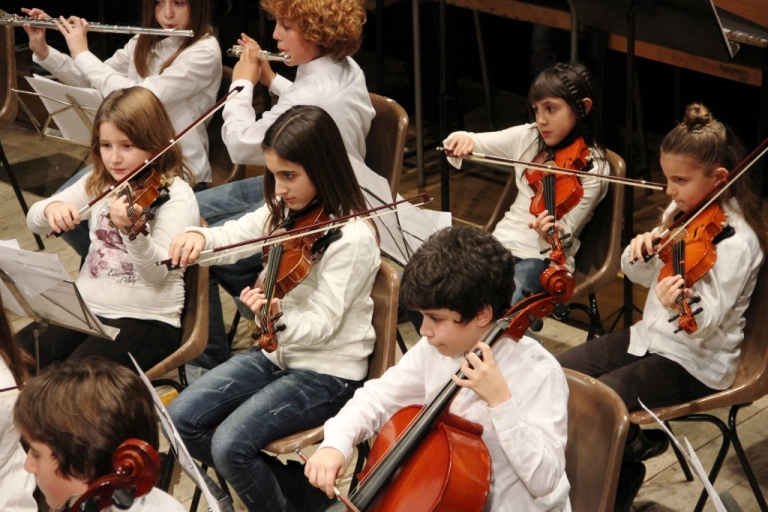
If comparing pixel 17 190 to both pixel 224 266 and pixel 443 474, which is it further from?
pixel 443 474

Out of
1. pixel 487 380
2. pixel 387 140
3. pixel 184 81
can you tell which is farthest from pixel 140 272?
pixel 487 380

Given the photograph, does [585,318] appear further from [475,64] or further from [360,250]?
[475,64]

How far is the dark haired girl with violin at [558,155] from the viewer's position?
2846 mm

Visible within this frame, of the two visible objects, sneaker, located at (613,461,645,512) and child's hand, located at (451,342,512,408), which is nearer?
child's hand, located at (451,342,512,408)

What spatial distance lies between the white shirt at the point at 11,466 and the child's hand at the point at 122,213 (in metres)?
0.58

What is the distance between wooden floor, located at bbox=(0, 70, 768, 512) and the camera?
9.04 feet

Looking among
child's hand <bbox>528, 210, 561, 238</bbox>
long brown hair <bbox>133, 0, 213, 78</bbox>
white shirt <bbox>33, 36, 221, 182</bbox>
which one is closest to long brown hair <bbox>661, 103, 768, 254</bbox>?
child's hand <bbox>528, 210, 561, 238</bbox>

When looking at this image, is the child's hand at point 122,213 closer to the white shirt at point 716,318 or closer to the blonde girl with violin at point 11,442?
the blonde girl with violin at point 11,442

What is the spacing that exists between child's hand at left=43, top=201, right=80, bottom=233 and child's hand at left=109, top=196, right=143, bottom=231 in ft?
0.71

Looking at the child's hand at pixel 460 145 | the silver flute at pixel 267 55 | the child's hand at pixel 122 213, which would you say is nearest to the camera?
the child's hand at pixel 122 213

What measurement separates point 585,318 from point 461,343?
1.65m

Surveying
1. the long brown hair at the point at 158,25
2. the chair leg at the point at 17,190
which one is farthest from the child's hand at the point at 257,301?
the chair leg at the point at 17,190

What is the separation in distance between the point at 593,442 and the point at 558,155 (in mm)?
1170

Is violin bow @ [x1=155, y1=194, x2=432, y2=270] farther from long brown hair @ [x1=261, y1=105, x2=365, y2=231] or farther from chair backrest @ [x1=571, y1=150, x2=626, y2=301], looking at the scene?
chair backrest @ [x1=571, y1=150, x2=626, y2=301]
